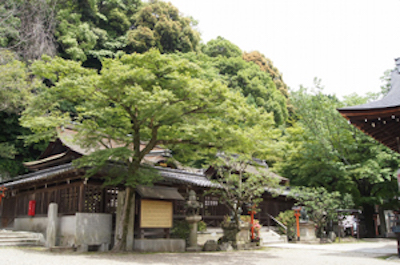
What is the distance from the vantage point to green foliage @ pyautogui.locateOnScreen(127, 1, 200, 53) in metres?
35.0

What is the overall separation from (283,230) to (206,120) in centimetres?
1296

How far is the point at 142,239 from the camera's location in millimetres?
13641

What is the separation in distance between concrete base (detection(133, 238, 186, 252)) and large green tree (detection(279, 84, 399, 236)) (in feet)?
39.5

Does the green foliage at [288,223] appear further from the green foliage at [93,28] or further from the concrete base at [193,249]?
the green foliage at [93,28]

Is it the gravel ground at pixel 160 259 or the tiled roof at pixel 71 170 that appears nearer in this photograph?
the gravel ground at pixel 160 259

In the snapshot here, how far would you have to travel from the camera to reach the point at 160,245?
14078 mm

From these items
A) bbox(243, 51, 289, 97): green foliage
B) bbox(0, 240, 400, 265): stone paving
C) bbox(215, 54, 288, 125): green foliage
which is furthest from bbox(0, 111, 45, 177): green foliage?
bbox(243, 51, 289, 97): green foliage

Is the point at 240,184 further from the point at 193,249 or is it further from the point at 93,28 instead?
the point at 93,28

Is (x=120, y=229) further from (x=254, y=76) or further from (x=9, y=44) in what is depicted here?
(x=254, y=76)

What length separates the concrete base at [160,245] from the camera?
1351 centimetres

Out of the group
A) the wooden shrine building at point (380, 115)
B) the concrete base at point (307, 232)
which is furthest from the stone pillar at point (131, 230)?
the concrete base at point (307, 232)

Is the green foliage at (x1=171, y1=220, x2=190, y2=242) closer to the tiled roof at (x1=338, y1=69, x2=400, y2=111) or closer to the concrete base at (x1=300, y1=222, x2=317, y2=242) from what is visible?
the concrete base at (x1=300, y1=222, x2=317, y2=242)

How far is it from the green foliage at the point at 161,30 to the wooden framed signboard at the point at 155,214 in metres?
23.5

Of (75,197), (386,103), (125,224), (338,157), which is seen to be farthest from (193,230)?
(338,157)
